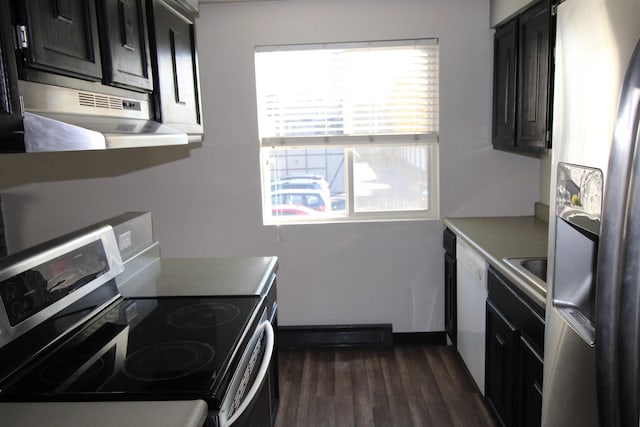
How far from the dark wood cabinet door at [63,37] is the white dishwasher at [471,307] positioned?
2007 millimetres

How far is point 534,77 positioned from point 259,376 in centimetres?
203

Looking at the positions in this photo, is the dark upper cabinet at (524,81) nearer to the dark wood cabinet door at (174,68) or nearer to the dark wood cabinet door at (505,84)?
the dark wood cabinet door at (505,84)

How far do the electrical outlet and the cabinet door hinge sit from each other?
104cm

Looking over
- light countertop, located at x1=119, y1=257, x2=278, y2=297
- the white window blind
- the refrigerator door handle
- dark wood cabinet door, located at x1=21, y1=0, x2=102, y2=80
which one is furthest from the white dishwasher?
dark wood cabinet door, located at x1=21, y1=0, x2=102, y2=80

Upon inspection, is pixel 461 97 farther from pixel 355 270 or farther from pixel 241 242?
pixel 241 242

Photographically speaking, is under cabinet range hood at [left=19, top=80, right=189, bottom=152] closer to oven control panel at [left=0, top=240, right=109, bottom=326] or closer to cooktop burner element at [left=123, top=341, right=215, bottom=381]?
oven control panel at [left=0, top=240, right=109, bottom=326]

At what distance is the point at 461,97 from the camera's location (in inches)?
132

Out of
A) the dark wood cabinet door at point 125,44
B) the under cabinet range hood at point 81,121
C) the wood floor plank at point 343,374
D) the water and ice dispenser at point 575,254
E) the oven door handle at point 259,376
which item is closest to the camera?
the under cabinet range hood at point 81,121

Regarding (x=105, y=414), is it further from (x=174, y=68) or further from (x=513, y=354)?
(x=513, y=354)

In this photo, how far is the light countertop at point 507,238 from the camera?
7.15 feet

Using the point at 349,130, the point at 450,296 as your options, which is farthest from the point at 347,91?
the point at 450,296

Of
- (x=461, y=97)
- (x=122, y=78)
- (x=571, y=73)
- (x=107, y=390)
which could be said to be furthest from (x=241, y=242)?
(x=571, y=73)

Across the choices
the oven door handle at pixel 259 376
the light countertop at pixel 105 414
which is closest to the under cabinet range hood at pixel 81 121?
the light countertop at pixel 105 414

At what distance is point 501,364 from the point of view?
92.7 inches
